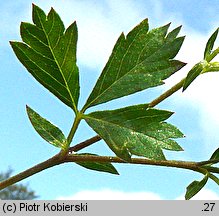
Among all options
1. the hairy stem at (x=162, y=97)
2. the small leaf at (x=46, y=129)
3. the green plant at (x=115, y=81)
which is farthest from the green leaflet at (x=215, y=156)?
the small leaf at (x=46, y=129)

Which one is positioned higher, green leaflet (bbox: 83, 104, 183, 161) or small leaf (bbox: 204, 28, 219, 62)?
small leaf (bbox: 204, 28, 219, 62)

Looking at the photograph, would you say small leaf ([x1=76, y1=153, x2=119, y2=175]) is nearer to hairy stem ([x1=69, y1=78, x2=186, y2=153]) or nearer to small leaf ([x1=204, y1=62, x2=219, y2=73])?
hairy stem ([x1=69, y1=78, x2=186, y2=153])

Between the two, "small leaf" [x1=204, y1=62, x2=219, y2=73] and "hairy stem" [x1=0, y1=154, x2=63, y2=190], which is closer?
"hairy stem" [x1=0, y1=154, x2=63, y2=190]
